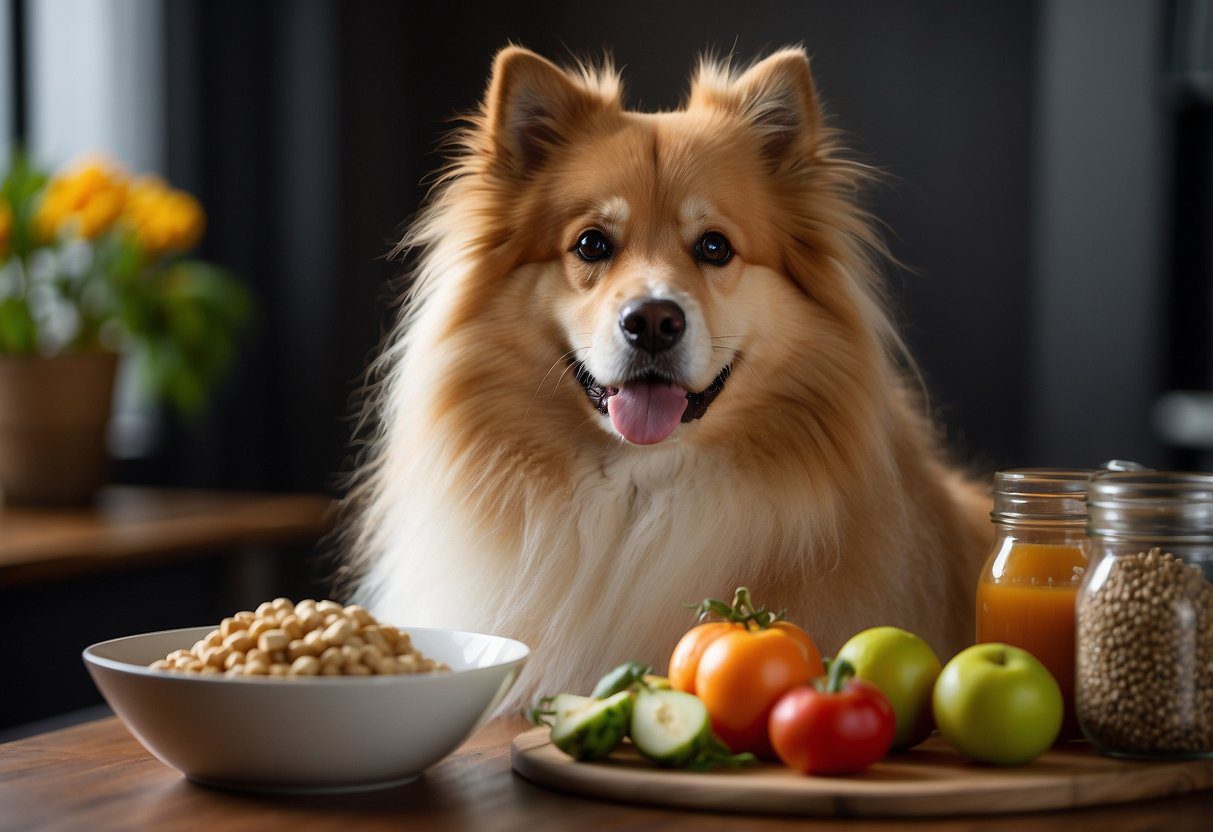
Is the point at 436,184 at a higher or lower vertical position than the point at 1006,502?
higher

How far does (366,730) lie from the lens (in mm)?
1185

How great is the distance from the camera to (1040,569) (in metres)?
1.38

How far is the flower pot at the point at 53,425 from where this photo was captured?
10.6 ft

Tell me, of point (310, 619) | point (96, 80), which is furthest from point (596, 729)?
point (96, 80)

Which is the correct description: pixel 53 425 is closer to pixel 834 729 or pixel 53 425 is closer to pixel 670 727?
pixel 670 727

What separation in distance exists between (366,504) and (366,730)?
44.0 inches

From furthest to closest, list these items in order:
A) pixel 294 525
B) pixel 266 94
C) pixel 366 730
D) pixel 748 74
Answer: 1. pixel 266 94
2. pixel 294 525
3. pixel 748 74
4. pixel 366 730

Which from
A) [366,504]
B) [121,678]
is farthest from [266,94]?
[121,678]

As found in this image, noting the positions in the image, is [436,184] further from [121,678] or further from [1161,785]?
[1161,785]

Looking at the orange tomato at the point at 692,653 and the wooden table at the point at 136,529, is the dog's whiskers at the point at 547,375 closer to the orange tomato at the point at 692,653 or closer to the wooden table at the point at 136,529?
the orange tomato at the point at 692,653

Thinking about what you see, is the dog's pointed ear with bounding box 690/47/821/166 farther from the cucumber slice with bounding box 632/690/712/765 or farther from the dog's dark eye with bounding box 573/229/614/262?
the cucumber slice with bounding box 632/690/712/765

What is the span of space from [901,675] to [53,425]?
102 inches

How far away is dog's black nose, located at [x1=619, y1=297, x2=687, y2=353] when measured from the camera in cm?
174

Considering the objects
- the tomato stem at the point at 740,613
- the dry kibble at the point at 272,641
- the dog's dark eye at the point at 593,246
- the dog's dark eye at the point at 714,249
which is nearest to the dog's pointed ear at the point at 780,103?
the dog's dark eye at the point at 714,249
